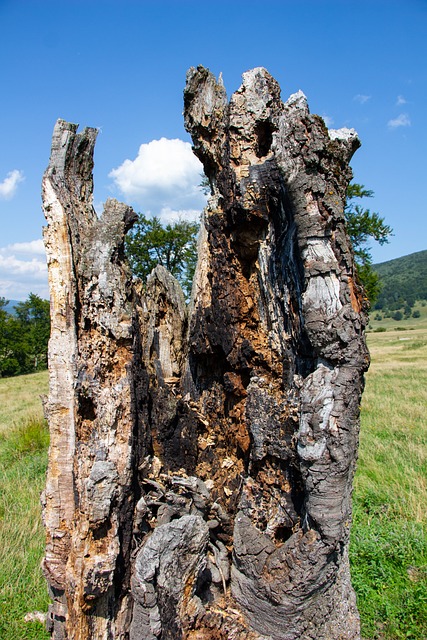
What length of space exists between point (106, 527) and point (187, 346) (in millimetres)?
1188

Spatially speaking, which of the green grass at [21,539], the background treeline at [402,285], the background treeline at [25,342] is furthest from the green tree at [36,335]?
the background treeline at [402,285]

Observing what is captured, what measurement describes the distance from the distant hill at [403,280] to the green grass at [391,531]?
112505 mm

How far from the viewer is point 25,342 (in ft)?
140

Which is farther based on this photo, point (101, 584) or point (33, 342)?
point (33, 342)

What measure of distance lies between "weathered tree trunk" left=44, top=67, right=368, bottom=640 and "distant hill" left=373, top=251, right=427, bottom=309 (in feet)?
385

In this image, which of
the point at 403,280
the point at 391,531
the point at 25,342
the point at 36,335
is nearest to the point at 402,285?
the point at 403,280

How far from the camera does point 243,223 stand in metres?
2.60

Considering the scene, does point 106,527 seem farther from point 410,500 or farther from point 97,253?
point 410,500

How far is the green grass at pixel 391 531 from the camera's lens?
346cm

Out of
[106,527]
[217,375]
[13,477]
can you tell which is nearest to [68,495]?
[106,527]

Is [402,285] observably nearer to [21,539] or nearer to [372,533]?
[372,533]

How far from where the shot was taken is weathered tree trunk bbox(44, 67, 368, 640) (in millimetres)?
2219

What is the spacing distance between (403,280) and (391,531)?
15858cm

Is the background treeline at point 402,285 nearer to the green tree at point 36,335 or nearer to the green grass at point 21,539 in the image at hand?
the green tree at point 36,335
